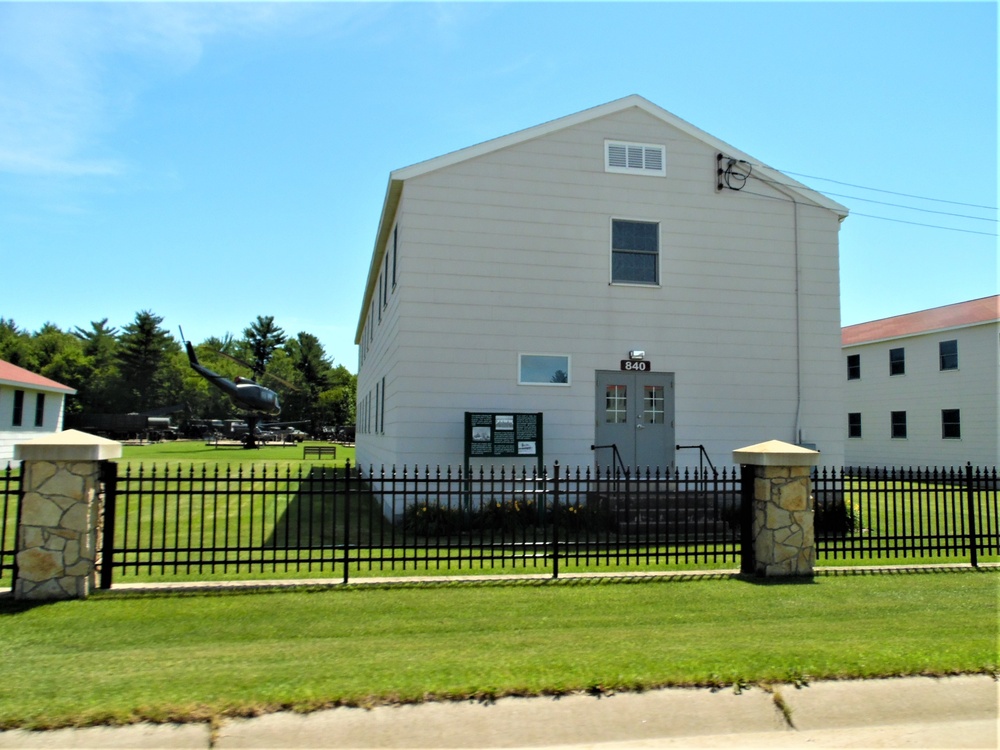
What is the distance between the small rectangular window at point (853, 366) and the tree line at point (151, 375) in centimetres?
5265

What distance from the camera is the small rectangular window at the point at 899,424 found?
30078 mm

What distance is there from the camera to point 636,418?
15.2m

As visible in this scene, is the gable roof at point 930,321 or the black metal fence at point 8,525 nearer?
→ the black metal fence at point 8,525

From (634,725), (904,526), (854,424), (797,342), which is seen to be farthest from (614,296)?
(854,424)

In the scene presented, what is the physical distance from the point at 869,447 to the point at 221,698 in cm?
3198

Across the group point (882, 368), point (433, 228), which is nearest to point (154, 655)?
A: point (433, 228)

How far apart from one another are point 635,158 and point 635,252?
1964 millimetres

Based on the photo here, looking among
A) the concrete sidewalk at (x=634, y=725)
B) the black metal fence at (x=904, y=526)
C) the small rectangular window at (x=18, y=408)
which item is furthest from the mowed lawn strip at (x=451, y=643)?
the small rectangular window at (x=18, y=408)

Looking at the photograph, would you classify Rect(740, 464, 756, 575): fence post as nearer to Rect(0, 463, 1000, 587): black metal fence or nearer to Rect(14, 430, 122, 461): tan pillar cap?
Rect(0, 463, 1000, 587): black metal fence

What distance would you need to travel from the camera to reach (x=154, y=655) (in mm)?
5922

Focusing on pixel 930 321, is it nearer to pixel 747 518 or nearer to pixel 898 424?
pixel 898 424

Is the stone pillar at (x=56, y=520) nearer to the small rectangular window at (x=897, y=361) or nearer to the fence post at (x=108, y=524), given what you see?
the fence post at (x=108, y=524)

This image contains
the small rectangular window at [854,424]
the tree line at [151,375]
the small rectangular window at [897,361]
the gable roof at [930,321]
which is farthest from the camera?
the tree line at [151,375]

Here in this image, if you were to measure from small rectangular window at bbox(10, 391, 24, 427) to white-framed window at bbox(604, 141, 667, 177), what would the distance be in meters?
25.5
